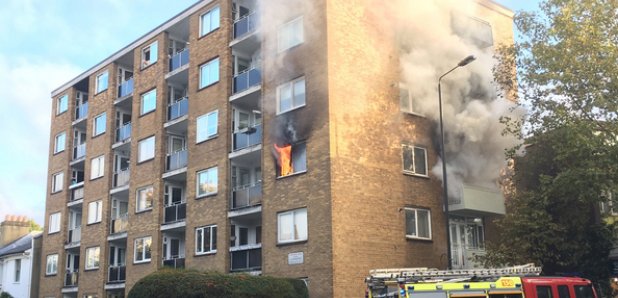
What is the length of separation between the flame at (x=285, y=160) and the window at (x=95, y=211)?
44.9 feet

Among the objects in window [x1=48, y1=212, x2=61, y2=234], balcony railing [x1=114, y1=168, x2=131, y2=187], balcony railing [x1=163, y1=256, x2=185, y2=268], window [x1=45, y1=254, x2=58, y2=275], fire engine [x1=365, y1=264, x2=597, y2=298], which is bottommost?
fire engine [x1=365, y1=264, x2=597, y2=298]

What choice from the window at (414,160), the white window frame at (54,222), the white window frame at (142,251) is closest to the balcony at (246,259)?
the white window frame at (142,251)

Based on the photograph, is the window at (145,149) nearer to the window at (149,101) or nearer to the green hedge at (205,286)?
the window at (149,101)

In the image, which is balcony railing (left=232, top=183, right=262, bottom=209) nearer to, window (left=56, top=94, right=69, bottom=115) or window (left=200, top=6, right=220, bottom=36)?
window (left=200, top=6, right=220, bottom=36)

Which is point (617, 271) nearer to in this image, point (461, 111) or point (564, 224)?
point (564, 224)

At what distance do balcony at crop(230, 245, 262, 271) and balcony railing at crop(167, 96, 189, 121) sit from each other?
6988 millimetres

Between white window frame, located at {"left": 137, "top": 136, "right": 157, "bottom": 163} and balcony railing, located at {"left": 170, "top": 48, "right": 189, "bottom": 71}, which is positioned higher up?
balcony railing, located at {"left": 170, "top": 48, "right": 189, "bottom": 71}

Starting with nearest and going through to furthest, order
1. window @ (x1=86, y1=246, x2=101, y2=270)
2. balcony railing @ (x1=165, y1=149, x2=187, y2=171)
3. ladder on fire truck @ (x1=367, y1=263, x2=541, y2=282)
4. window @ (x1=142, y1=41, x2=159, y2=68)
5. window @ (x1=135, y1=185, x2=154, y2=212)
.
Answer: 1. ladder on fire truck @ (x1=367, y1=263, x2=541, y2=282)
2. balcony railing @ (x1=165, y1=149, x2=187, y2=171)
3. window @ (x1=135, y1=185, x2=154, y2=212)
4. window @ (x1=142, y1=41, x2=159, y2=68)
5. window @ (x1=86, y1=246, x2=101, y2=270)

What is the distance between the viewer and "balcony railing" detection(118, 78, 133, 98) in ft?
108

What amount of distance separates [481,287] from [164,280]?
871 centimetres

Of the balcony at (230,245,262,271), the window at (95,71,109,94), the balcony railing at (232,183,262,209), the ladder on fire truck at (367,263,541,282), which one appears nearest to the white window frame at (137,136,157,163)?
the window at (95,71,109,94)

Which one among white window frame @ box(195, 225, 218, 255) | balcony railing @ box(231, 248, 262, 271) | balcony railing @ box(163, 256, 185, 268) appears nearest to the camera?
balcony railing @ box(231, 248, 262, 271)

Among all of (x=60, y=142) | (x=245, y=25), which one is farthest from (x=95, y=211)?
(x=245, y=25)

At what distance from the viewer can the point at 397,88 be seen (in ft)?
80.1
